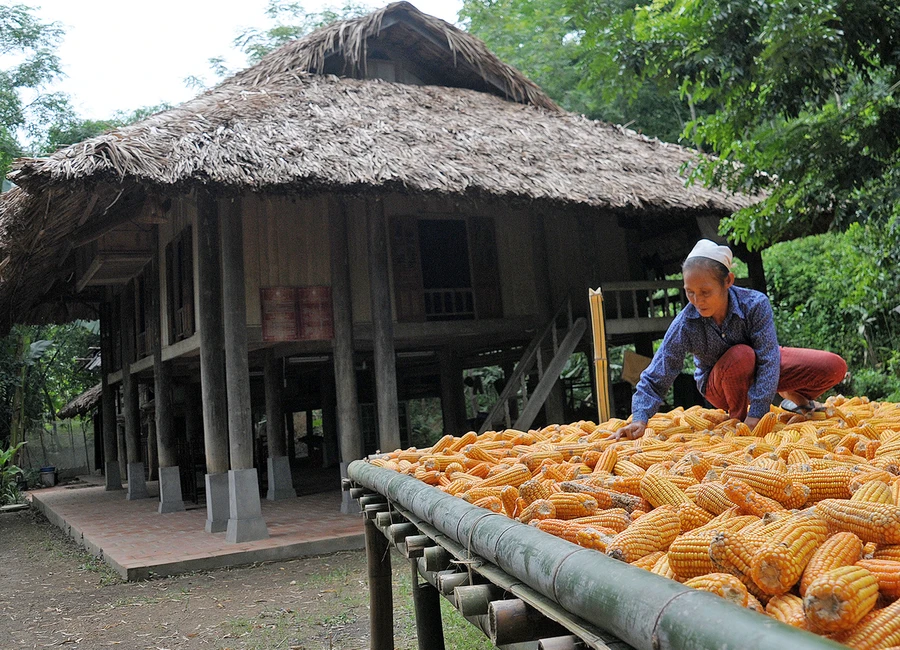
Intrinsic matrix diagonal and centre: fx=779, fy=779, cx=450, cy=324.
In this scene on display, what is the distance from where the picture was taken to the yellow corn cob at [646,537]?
173 cm

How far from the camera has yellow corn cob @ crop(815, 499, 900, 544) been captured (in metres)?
1.58

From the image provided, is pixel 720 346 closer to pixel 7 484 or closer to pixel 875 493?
pixel 875 493

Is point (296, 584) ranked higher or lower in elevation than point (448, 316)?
lower

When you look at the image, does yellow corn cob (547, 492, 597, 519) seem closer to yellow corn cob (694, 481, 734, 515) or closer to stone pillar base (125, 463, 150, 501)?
yellow corn cob (694, 481, 734, 515)

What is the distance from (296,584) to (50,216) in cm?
472

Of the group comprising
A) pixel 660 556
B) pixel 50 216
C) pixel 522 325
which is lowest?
pixel 660 556

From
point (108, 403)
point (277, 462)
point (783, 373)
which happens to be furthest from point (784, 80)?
point (108, 403)

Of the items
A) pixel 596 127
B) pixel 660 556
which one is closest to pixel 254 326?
pixel 596 127

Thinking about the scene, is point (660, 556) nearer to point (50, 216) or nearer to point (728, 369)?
point (728, 369)

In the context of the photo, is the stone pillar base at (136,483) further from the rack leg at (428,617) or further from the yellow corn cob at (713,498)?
the yellow corn cob at (713,498)

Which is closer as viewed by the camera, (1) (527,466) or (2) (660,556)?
(2) (660,556)

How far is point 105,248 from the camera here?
1106 cm

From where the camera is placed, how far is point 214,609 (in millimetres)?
6109

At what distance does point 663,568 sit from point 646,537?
0.16 metres
